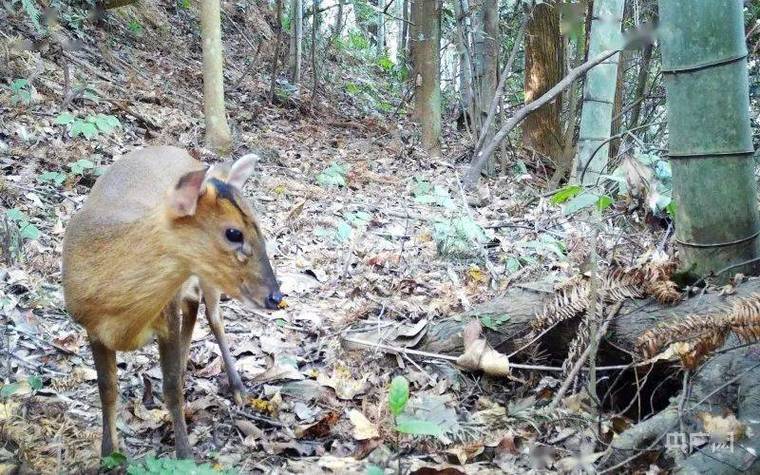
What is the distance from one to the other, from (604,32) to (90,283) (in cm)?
523

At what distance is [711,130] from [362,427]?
203 cm

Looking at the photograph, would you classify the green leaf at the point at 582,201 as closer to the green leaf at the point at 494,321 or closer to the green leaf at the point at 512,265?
the green leaf at the point at 494,321

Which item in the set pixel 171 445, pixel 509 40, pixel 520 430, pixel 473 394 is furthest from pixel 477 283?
pixel 509 40

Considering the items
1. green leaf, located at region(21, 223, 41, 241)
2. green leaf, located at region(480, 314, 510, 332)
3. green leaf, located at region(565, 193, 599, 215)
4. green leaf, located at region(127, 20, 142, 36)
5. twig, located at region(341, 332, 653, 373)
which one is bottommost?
twig, located at region(341, 332, 653, 373)

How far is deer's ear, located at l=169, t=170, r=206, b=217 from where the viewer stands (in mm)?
3076

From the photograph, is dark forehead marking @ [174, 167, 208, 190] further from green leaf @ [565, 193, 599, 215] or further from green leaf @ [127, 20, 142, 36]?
green leaf @ [127, 20, 142, 36]

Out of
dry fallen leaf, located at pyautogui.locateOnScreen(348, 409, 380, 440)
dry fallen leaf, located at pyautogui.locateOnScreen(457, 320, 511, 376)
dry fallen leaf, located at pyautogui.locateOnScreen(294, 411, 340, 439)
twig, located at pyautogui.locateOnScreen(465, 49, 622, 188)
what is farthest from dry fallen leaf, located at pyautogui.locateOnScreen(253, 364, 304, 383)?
twig, located at pyautogui.locateOnScreen(465, 49, 622, 188)

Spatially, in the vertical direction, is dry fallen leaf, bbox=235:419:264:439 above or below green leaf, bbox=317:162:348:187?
below

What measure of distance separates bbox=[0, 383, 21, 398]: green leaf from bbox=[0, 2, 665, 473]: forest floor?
2 centimetres

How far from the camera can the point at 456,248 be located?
5.70 m

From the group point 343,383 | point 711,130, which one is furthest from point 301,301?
point 711,130

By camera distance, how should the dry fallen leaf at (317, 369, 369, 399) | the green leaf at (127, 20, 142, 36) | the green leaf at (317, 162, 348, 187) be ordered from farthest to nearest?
1. the green leaf at (127, 20, 142, 36)
2. the green leaf at (317, 162, 348, 187)
3. the dry fallen leaf at (317, 369, 369, 399)

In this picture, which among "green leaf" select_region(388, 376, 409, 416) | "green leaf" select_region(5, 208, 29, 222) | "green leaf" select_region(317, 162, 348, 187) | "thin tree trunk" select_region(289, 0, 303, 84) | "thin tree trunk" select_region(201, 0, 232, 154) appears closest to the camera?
"green leaf" select_region(388, 376, 409, 416)

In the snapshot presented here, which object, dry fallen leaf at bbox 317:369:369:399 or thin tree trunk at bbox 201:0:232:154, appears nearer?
dry fallen leaf at bbox 317:369:369:399
